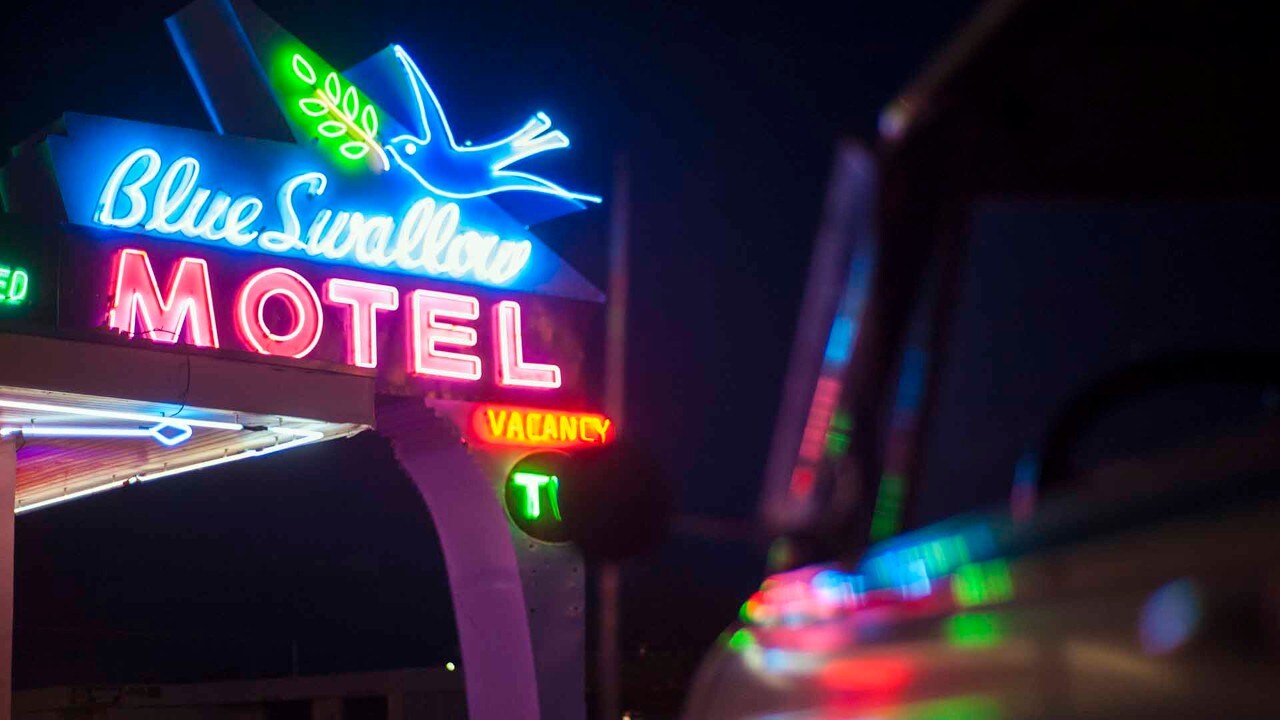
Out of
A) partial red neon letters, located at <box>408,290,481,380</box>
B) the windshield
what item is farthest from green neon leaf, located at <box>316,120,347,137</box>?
the windshield

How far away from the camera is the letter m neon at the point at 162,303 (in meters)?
15.1

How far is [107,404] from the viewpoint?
10.5m

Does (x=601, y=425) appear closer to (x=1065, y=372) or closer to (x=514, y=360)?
(x=514, y=360)

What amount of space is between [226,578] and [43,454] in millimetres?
31232

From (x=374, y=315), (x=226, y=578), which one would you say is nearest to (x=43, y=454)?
(x=374, y=315)

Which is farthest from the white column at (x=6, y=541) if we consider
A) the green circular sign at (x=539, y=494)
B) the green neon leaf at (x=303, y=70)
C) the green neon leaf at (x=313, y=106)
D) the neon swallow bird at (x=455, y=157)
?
the green circular sign at (x=539, y=494)

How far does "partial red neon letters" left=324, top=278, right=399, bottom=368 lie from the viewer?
647 inches

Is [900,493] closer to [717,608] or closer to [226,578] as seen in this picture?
[717,608]

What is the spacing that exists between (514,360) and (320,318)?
234 centimetres

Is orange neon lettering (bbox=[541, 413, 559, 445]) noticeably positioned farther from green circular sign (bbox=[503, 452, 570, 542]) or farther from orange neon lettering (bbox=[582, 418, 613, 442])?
green circular sign (bbox=[503, 452, 570, 542])

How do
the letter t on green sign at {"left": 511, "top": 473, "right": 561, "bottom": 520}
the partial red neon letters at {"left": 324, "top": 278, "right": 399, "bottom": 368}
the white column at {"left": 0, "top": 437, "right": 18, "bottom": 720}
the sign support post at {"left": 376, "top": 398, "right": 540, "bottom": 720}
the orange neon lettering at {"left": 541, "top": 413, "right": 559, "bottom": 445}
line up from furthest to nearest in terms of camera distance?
the partial red neon letters at {"left": 324, "top": 278, "right": 399, "bottom": 368} < the orange neon lettering at {"left": 541, "top": 413, "right": 559, "bottom": 445} < the sign support post at {"left": 376, "top": 398, "right": 540, "bottom": 720} < the white column at {"left": 0, "top": 437, "right": 18, "bottom": 720} < the letter t on green sign at {"left": 511, "top": 473, "right": 561, "bottom": 520}

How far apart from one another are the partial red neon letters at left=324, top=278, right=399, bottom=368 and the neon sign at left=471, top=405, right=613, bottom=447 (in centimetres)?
162

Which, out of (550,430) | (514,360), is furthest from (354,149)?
(550,430)

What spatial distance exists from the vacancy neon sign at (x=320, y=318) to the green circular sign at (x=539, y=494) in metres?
10.1
